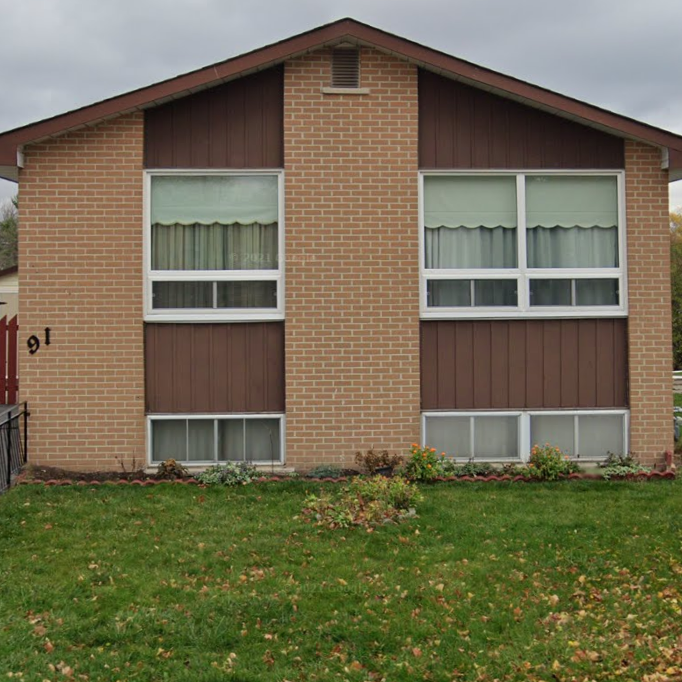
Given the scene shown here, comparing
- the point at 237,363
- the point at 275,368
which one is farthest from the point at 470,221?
the point at 237,363

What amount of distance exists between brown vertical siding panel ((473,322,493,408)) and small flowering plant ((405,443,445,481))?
877 millimetres

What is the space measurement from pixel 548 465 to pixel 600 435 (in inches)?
40.0

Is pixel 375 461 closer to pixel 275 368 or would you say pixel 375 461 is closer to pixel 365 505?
pixel 365 505

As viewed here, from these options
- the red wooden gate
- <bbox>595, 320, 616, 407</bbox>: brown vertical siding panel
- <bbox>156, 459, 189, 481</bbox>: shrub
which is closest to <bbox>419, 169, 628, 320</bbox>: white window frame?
<bbox>595, 320, 616, 407</bbox>: brown vertical siding panel

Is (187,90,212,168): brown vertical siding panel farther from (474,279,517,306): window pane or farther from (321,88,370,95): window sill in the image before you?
(474,279,517,306): window pane

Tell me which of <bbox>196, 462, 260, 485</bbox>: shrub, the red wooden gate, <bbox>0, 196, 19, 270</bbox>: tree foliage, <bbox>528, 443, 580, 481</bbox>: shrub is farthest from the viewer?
<bbox>0, 196, 19, 270</bbox>: tree foliage

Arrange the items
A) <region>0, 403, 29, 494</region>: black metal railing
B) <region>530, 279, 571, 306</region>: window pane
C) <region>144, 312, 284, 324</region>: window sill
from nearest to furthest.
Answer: <region>0, 403, 29, 494</region>: black metal railing → <region>144, 312, 284, 324</region>: window sill → <region>530, 279, 571, 306</region>: window pane

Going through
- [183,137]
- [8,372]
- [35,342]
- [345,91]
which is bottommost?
[8,372]

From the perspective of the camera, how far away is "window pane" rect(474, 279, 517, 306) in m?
8.66

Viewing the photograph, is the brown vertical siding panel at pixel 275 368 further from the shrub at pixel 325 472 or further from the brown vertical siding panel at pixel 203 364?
the shrub at pixel 325 472

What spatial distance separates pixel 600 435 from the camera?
28.8 ft

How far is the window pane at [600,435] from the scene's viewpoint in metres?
8.77

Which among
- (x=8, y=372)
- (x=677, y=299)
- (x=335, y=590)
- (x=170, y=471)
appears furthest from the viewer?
(x=677, y=299)

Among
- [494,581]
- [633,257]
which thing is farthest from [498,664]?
[633,257]
